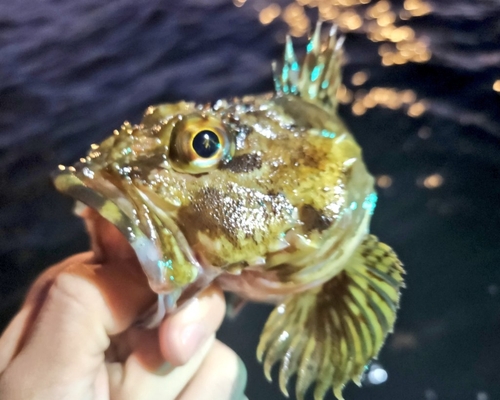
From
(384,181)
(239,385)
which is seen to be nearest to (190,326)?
(239,385)

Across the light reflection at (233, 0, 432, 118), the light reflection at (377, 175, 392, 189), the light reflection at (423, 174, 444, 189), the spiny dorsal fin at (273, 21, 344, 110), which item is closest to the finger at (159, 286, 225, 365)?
the spiny dorsal fin at (273, 21, 344, 110)

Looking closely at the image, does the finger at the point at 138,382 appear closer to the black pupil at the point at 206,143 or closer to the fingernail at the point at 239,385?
the fingernail at the point at 239,385

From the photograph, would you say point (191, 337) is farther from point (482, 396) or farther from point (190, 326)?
point (482, 396)

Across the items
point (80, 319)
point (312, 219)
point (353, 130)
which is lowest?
point (353, 130)

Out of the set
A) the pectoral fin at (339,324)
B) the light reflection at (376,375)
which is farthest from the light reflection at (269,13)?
the pectoral fin at (339,324)

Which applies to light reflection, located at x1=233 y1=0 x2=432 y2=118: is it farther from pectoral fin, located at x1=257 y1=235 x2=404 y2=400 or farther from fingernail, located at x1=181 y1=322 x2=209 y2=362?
fingernail, located at x1=181 y1=322 x2=209 y2=362
